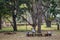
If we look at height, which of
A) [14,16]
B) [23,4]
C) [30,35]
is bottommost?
[30,35]

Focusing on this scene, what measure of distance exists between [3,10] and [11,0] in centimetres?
141

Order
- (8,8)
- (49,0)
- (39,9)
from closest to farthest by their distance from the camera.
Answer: (39,9) < (49,0) < (8,8)

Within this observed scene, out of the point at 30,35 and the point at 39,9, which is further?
the point at 39,9

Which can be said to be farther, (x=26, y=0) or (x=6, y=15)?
(x=6, y=15)

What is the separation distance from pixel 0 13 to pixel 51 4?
18.8 feet

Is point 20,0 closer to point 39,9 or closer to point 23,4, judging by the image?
point 23,4

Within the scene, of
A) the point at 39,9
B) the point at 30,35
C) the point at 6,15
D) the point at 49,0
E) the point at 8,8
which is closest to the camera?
the point at 30,35

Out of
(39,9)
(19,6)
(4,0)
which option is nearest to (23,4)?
(19,6)

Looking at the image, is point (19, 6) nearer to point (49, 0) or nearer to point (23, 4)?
point (23, 4)

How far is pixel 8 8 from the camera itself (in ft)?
70.3

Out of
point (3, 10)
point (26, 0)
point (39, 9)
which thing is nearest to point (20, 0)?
point (26, 0)

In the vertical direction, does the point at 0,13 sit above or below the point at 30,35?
above

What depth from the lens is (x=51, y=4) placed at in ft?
67.9

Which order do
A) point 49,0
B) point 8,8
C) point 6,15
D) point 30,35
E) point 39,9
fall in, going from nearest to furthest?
point 30,35
point 39,9
point 49,0
point 8,8
point 6,15
